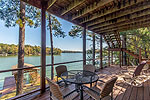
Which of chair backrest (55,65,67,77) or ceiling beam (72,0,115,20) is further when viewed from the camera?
chair backrest (55,65,67,77)

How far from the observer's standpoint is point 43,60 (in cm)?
273

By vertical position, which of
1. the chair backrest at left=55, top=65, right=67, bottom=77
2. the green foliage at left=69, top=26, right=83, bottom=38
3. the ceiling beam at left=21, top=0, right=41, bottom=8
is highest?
the green foliage at left=69, top=26, right=83, bottom=38

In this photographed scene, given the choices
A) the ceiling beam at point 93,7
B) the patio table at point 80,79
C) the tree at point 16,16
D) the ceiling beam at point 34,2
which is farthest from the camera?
the tree at point 16,16

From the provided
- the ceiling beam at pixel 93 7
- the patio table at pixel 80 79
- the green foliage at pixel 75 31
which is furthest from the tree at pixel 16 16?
the green foliage at pixel 75 31

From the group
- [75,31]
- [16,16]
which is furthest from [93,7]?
[75,31]

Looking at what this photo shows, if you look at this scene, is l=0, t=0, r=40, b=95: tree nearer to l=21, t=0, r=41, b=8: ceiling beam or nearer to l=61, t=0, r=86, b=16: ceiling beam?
l=21, t=0, r=41, b=8: ceiling beam

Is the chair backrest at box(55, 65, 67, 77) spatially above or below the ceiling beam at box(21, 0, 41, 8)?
below

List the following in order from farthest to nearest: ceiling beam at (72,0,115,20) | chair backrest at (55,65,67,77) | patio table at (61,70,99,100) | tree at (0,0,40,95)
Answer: tree at (0,0,40,95) → chair backrest at (55,65,67,77) → ceiling beam at (72,0,115,20) → patio table at (61,70,99,100)

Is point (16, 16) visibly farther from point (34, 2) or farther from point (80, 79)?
point (80, 79)

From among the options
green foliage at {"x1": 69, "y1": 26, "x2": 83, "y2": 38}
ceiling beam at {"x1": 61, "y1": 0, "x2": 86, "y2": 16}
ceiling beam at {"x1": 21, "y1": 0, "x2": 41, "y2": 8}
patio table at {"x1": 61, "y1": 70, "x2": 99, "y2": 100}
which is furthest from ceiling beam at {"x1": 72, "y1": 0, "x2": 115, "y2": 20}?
green foliage at {"x1": 69, "y1": 26, "x2": 83, "y2": 38}

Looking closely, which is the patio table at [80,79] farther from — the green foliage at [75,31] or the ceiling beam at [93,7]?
the green foliage at [75,31]

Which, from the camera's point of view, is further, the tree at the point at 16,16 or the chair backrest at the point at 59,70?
the tree at the point at 16,16

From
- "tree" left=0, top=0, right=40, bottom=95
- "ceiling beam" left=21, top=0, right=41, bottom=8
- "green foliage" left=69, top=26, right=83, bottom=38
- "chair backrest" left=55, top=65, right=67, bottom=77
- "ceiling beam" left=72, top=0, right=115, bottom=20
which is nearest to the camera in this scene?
"ceiling beam" left=21, top=0, right=41, bottom=8

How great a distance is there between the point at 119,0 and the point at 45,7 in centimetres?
256
